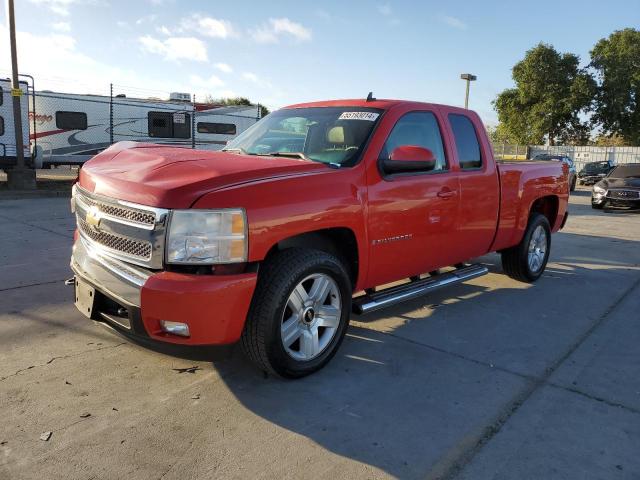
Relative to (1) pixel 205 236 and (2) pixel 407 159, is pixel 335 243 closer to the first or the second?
(2) pixel 407 159

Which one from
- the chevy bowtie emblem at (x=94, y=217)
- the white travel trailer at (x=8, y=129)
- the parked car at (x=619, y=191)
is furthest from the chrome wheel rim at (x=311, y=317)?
the white travel trailer at (x=8, y=129)

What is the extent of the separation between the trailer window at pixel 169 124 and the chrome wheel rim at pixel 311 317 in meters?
17.1

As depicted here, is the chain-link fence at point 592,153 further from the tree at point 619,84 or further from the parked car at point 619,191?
the parked car at point 619,191

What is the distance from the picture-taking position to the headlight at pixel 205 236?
2918mm

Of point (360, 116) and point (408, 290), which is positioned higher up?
point (360, 116)

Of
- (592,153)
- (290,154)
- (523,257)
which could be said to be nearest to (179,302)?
(290,154)

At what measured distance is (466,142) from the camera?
5.04 metres

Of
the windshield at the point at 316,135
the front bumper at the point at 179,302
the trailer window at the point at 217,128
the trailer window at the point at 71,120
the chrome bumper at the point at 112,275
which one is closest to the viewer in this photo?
the front bumper at the point at 179,302

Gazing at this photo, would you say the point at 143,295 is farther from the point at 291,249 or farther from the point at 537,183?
the point at 537,183

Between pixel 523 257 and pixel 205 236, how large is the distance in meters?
Answer: 4.29

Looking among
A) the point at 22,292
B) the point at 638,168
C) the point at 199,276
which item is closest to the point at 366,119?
the point at 199,276

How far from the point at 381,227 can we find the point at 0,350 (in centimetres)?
288

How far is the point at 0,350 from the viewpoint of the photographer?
12.4 ft

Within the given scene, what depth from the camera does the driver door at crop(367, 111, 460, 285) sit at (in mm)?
3908
